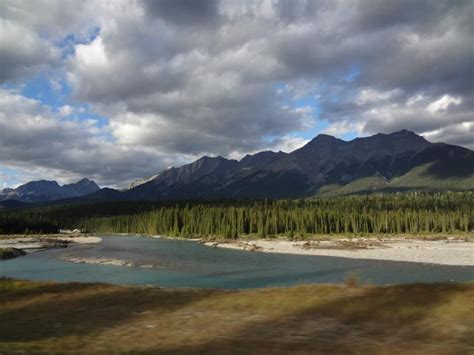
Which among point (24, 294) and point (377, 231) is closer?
point (24, 294)

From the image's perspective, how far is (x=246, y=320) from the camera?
1633 centimetres

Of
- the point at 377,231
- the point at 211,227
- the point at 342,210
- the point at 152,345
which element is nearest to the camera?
the point at 152,345

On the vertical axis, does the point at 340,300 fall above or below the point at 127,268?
above

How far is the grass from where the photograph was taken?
12.8 meters

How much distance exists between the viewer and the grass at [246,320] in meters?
12.8

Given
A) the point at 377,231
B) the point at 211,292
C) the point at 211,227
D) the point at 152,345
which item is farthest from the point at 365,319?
the point at 211,227

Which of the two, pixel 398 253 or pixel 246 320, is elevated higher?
pixel 246 320

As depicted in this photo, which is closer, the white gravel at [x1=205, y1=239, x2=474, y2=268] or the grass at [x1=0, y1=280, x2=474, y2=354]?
the grass at [x1=0, y1=280, x2=474, y2=354]

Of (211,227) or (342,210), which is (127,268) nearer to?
(211,227)

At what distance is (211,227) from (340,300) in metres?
168

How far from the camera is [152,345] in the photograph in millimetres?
13422

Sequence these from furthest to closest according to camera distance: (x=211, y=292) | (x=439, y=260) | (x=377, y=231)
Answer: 1. (x=377, y=231)
2. (x=439, y=260)
3. (x=211, y=292)

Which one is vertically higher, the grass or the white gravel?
the grass

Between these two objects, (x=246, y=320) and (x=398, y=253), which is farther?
(x=398, y=253)
